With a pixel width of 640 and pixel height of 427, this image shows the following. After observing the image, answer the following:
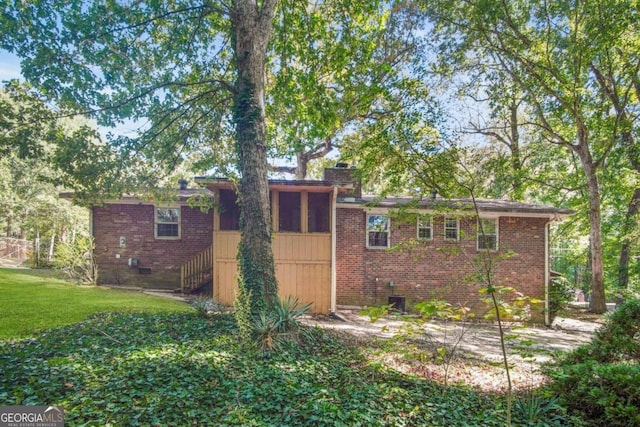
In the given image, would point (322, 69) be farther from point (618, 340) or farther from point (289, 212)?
point (618, 340)

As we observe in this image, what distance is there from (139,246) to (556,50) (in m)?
17.1

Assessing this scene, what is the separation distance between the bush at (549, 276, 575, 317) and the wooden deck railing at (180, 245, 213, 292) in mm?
12113

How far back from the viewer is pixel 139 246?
12.1m

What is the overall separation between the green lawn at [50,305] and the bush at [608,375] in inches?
304

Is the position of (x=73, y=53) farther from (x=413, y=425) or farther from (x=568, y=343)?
(x=568, y=343)

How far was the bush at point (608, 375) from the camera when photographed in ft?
10.5

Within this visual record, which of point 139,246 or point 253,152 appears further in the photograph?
point 139,246

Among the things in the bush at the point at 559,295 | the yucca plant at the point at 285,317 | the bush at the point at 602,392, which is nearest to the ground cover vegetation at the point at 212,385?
the yucca plant at the point at 285,317

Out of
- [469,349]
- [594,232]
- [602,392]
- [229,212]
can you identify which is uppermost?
[229,212]

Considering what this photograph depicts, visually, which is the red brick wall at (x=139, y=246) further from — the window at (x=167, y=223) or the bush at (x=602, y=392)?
the bush at (x=602, y=392)

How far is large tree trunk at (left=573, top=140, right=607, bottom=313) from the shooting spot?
12487 millimetres

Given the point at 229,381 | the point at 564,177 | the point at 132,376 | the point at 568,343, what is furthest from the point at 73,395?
Answer: the point at 564,177

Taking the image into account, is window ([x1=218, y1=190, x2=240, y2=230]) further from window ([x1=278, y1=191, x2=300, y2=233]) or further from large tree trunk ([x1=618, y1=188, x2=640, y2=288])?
large tree trunk ([x1=618, y1=188, x2=640, y2=288])

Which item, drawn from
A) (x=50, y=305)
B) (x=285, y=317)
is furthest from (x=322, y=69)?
(x=50, y=305)
